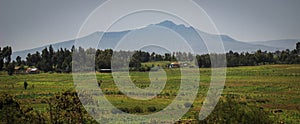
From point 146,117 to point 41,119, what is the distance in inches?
548


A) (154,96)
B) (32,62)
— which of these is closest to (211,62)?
(32,62)

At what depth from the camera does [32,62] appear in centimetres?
10575

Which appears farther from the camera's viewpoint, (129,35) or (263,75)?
(263,75)

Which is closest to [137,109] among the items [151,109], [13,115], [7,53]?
[151,109]

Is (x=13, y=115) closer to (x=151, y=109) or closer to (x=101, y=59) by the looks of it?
(x=151, y=109)

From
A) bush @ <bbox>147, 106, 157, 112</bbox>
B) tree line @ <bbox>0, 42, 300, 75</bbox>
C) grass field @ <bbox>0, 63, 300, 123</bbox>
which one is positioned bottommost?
bush @ <bbox>147, 106, 157, 112</bbox>

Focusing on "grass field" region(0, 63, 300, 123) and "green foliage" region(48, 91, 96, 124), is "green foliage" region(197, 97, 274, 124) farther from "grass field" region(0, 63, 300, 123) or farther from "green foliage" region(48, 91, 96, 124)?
"grass field" region(0, 63, 300, 123)

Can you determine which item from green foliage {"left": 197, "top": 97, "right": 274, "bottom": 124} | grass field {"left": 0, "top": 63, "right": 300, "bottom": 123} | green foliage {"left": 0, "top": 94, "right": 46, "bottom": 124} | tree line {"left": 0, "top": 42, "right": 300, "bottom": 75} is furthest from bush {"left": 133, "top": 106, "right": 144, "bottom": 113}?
tree line {"left": 0, "top": 42, "right": 300, "bottom": 75}

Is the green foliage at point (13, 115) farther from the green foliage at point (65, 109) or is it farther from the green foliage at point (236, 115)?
the green foliage at point (236, 115)

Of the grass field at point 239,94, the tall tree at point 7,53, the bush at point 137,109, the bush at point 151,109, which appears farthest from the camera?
the tall tree at point 7,53

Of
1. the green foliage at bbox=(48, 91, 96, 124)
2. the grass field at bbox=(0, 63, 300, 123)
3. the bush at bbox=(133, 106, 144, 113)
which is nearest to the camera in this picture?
the green foliage at bbox=(48, 91, 96, 124)

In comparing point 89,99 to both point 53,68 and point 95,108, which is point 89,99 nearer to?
point 95,108

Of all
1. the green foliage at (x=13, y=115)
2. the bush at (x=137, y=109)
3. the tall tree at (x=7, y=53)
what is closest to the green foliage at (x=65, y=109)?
the green foliage at (x=13, y=115)

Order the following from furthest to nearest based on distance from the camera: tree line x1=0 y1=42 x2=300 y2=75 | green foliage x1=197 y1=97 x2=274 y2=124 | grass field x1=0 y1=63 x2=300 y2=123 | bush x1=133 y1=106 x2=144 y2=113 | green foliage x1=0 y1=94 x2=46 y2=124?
tree line x1=0 y1=42 x2=300 y2=75 < grass field x1=0 y1=63 x2=300 y2=123 < bush x1=133 y1=106 x2=144 y2=113 < green foliage x1=0 y1=94 x2=46 y2=124 < green foliage x1=197 y1=97 x2=274 y2=124
